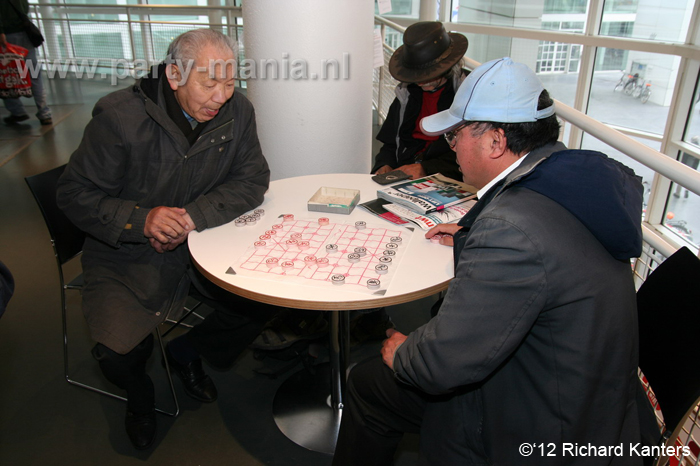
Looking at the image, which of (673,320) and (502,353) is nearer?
(502,353)

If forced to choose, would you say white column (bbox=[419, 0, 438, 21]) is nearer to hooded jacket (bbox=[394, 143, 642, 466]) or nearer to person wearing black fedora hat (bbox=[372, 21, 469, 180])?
person wearing black fedora hat (bbox=[372, 21, 469, 180])

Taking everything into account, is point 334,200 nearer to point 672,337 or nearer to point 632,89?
point 672,337

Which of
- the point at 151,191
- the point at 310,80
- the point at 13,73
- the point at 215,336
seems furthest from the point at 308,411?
the point at 13,73

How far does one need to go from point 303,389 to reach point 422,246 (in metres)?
1.00

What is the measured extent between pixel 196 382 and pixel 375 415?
105 centimetres

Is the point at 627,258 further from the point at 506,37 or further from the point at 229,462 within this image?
the point at 506,37

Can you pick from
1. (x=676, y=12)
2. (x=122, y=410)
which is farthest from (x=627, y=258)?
(x=676, y=12)

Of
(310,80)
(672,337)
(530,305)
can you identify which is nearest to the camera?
(530,305)

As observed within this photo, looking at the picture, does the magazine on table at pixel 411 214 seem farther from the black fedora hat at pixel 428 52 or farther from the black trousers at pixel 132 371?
the black trousers at pixel 132 371

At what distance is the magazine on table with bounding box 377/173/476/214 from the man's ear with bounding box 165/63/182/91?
883mm

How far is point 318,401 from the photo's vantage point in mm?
2186

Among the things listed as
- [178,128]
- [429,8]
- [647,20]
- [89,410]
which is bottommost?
[89,410]

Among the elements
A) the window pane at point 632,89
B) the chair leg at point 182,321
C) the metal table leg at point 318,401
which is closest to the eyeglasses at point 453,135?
the metal table leg at point 318,401

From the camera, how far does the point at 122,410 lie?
214 cm
